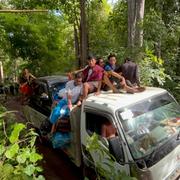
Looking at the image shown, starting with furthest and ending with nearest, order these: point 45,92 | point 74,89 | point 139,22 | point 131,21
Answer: point 131,21 → point 139,22 → point 45,92 → point 74,89

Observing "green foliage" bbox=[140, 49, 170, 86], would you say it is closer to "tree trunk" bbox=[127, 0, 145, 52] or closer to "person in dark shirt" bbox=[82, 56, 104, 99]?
"tree trunk" bbox=[127, 0, 145, 52]

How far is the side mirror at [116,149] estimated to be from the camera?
156 inches

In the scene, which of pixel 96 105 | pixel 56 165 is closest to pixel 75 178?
pixel 56 165

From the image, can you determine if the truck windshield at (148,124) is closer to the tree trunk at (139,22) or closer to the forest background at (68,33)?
the tree trunk at (139,22)

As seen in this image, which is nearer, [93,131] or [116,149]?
[116,149]

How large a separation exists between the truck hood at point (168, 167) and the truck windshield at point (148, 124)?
0.66 feet

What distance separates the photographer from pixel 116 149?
3986 millimetres

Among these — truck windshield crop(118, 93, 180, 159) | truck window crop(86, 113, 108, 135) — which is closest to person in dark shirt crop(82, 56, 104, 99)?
truck window crop(86, 113, 108, 135)

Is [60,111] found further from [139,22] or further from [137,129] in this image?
[139,22]

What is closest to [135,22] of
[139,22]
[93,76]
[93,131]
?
[139,22]

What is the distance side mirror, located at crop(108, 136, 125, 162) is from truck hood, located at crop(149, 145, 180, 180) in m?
0.45

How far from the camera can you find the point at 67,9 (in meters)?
16.9

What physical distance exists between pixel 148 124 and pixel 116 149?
786 millimetres

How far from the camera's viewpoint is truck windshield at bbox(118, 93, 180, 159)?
13.7ft
